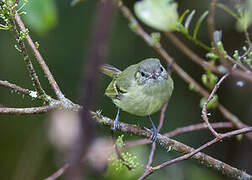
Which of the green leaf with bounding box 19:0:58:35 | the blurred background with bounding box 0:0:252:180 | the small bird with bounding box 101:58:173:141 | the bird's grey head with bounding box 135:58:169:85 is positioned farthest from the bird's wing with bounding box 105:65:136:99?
the green leaf with bounding box 19:0:58:35

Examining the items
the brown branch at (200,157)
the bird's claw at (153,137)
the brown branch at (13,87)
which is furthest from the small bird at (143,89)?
the brown branch at (13,87)

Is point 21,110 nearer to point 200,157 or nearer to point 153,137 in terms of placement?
point 153,137

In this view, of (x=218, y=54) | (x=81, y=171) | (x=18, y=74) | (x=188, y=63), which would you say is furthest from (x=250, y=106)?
(x=81, y=171)

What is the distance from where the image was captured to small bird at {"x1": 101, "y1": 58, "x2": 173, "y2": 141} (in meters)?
3.06

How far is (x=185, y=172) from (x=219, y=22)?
1.69 metres

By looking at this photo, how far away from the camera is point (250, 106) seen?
3.99m

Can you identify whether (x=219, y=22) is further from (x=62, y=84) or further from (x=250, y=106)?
(x=62, y=84)

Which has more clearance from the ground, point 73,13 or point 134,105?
point 73,13

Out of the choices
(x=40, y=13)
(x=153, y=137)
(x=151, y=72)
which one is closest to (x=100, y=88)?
(x=151, y=72)

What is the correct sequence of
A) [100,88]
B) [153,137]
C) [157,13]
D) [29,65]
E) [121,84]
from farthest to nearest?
[100,88]
[121,84]
[153,137]
[157,13]
[29,65]

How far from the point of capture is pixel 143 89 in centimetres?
318

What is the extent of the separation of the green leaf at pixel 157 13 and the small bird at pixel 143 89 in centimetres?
104

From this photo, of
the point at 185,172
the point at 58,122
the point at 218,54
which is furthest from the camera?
the point at 185,172

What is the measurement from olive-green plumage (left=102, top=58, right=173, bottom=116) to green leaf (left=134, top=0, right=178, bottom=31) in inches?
41.0
